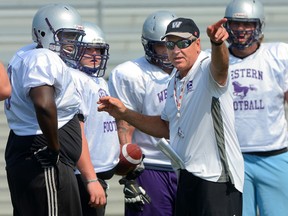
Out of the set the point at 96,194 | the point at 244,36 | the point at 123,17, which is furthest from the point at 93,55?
the point at 123,17

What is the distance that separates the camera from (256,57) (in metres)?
5.93

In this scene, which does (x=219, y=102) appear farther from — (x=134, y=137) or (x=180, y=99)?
(x=134, y=137)

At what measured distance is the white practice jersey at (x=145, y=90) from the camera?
589 cm

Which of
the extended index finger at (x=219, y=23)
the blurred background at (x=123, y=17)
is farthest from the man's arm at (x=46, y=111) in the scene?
the blurred background at (x=123, y=17)

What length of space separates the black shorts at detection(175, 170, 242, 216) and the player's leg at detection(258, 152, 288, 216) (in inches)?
38.1

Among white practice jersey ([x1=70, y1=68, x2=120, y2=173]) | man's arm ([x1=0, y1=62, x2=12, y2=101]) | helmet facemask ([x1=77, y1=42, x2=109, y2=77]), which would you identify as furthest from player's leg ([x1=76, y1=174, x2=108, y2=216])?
man's arm ([x1=0, y1=62, x2=12, y2=101])

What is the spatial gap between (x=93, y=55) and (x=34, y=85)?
1.02m

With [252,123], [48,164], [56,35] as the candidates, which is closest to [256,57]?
[252,123]

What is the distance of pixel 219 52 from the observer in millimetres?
4539

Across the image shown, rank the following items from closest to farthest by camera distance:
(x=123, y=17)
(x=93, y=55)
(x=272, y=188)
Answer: (x=93, y=55), (x=272, y=188), (x=123, y=17)

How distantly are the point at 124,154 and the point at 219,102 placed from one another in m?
1.10

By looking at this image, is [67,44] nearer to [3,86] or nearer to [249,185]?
[3,86]

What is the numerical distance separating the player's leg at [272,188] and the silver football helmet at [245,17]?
2.37 feet

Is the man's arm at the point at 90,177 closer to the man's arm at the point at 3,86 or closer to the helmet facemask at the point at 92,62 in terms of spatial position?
the helmet facemask at the point at 92,62
